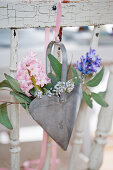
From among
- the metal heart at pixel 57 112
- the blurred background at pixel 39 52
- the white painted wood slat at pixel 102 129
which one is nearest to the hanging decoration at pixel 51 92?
the metal heart at pixel 57 112

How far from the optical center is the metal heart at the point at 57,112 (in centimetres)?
70

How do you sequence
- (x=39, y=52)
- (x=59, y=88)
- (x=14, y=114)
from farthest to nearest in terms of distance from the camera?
1. (x=39, y=52)
2. (x=14, y=114)
3. (x=59, y=88)

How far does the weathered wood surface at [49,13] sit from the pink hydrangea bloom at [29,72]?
92 mm

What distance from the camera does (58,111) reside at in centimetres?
70

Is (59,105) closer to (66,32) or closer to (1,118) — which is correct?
(1,118)

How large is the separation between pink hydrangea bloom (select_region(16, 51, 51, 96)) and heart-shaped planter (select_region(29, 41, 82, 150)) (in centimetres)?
4

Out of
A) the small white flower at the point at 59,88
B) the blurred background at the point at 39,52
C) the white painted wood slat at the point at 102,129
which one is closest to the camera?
the small white flower at the point at 59,88

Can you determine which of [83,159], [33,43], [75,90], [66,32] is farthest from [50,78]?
[66,32]

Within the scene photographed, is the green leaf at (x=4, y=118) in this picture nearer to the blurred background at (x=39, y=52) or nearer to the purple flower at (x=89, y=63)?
the purple flower at (x=89, y=63)

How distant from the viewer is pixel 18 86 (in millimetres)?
728

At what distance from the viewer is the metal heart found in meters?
0.70

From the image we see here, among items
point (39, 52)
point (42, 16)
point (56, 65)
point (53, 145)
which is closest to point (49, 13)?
point (42, 16)

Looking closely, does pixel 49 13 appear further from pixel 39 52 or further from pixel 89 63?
pixel 39 52

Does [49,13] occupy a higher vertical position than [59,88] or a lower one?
higher
